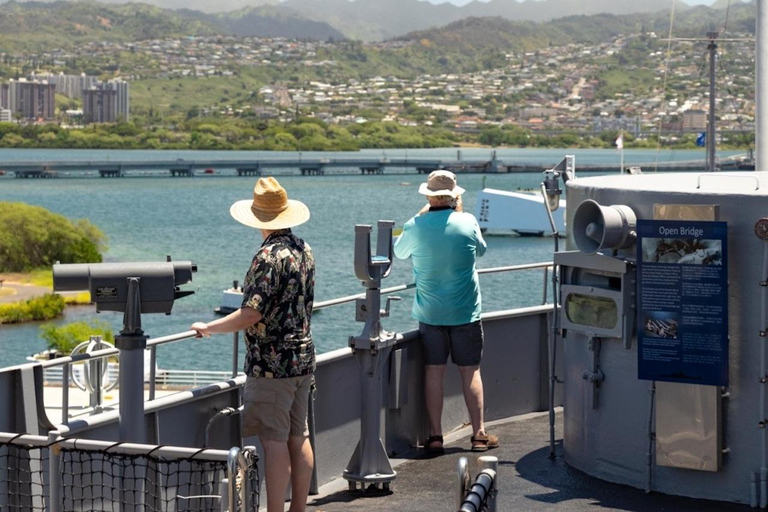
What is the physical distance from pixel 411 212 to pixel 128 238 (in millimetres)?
33301

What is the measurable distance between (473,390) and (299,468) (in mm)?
2042

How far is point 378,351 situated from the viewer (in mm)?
7148

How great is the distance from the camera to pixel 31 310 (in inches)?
2896

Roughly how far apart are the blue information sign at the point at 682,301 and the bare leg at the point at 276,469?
2.14 m

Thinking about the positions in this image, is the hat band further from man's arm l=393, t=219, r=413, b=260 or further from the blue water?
man's arm l=393, t=219, r=413, b=260

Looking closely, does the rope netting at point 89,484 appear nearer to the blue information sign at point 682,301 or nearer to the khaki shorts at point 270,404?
the khaki shorts at point 270,404

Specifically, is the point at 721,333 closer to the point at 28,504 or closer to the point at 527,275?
the point at 28,504

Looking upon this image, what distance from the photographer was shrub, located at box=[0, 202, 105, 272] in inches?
3642

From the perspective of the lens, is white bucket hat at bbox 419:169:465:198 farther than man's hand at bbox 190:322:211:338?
Yes

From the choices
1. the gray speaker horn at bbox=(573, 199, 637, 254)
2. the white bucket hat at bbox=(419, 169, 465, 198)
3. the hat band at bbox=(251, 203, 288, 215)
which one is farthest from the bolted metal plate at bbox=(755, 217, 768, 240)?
the hat band at bbox=(251, 203, 288, 215)

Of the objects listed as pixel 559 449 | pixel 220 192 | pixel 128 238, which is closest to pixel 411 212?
pixel 128 238

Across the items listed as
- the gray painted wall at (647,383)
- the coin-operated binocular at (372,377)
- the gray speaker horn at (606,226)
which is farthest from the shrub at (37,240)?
the gray speaker horn at (606,226)

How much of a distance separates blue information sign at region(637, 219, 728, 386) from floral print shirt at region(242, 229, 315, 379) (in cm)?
200

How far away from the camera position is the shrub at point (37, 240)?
303 feet
